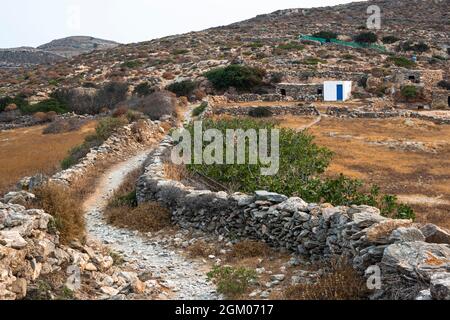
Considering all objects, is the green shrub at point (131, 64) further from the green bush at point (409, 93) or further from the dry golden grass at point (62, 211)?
the dry golden grass at point (62, 211)

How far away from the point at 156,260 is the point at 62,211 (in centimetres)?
202

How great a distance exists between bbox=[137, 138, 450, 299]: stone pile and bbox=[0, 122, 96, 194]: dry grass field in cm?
848

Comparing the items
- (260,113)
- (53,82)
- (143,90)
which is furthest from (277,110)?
(53,82)

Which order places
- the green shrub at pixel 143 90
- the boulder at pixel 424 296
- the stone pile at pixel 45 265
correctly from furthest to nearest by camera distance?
the green shrub at pixel 143 90 → the stone pile at pixel 45 265 → the boulder at pixel 424 296

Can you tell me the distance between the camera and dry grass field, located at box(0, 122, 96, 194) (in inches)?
815

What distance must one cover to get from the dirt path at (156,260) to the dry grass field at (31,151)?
21.0ft

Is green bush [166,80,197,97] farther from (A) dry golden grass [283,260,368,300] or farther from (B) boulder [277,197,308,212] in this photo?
(A) dry golden grass [283,260,368,300]

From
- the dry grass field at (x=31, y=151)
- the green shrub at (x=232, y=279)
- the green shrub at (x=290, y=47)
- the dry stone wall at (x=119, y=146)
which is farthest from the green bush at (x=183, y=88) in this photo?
the green shrub at (x=232, y=279)

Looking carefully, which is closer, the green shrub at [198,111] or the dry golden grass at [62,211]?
the dry golden grass at [62,211]

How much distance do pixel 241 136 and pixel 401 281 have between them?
1267cm

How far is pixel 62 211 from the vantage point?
9164mm

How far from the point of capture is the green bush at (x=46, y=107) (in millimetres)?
41781

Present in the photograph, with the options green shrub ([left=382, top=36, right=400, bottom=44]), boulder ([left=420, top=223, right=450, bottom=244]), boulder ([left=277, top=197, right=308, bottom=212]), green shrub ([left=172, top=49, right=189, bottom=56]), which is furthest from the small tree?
boulder ([left=420, top=223, right=450, bottom=244])

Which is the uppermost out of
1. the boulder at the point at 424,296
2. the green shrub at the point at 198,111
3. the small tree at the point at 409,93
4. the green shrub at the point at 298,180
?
the small tree at the point at 409,93
